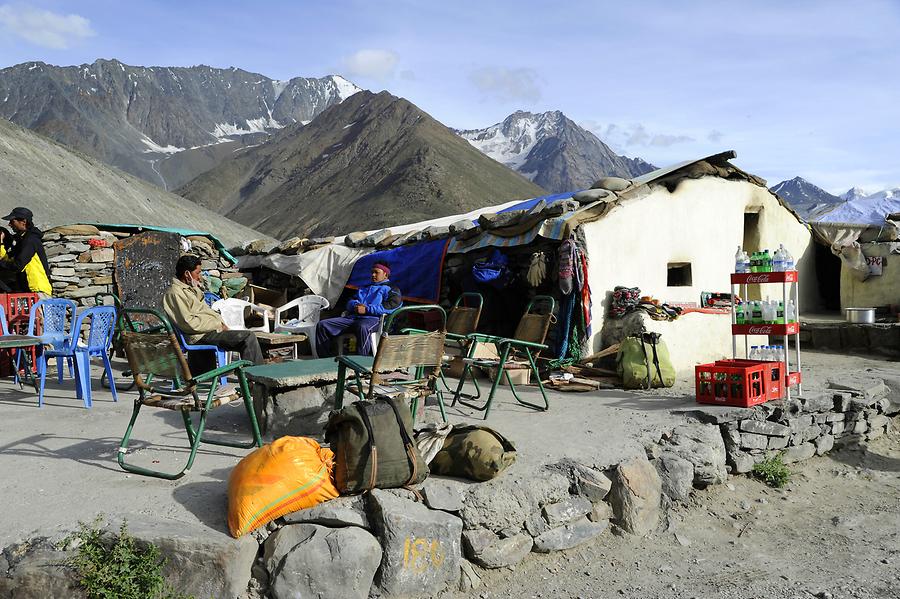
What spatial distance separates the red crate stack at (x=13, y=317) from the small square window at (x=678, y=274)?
24.4 ft

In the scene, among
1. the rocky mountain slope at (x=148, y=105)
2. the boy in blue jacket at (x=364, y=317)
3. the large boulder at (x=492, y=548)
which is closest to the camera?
the large boulder at (x=492, y=548)

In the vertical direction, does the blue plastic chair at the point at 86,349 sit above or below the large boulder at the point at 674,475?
Result: above

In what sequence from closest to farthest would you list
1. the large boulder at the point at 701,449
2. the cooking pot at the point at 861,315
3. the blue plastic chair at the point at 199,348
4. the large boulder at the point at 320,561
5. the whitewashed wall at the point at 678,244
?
1. the large boulder at the point at 320,561
2. the large boulder at the point at 701,449
3. the blue plastic chair at the point at 199,348
4. the whitewashed wall at the point at 678,244
5. the cooking pot at the point at 861,315

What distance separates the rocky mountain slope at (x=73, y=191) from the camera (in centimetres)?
3056

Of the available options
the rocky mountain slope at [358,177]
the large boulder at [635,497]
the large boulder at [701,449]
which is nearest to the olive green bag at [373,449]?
the large boulder at [635,497]

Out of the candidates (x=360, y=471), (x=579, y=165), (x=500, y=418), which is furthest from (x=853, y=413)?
(x=579, y=165)

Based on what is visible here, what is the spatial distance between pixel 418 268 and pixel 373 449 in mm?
5774

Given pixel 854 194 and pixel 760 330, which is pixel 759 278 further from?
pixel 854 194

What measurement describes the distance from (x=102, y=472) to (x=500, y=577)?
228 centimetres

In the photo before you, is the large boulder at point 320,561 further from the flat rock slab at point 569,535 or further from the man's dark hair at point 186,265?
the man's dark hair at point 186,265

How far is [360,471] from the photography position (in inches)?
130

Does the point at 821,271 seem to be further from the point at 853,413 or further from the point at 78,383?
the point at 78,383

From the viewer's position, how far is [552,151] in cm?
11806

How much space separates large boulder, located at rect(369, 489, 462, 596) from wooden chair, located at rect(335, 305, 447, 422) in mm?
786
